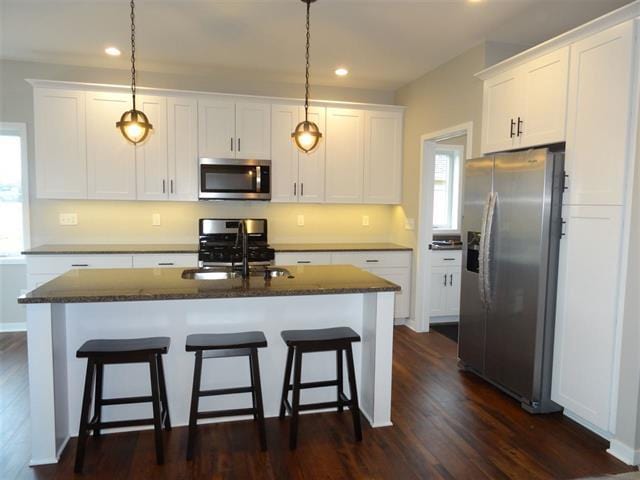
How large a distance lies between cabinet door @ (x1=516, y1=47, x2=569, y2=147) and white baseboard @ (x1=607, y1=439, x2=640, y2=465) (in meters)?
1.84

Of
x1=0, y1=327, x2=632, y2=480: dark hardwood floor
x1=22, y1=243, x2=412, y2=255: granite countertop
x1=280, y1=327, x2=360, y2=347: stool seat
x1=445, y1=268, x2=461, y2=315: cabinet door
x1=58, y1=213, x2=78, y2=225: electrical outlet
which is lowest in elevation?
x1=0, y1=327, x2=632, y2=480: dark hardwood floor

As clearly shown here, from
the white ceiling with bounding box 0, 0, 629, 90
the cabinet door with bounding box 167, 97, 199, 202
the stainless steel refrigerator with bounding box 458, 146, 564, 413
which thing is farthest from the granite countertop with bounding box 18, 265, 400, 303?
the white ceiling with bounding box 0, 0, 629, 90

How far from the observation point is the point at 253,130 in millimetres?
4633

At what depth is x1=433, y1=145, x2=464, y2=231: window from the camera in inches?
225

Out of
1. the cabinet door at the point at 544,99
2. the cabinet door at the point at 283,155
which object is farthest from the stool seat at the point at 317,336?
the cabinet door at the point at 283,155

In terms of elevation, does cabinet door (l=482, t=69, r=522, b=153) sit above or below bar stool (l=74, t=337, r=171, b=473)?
above

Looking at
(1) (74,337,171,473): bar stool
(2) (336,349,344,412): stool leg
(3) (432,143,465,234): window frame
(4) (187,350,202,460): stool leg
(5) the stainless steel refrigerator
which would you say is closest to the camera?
(1) (74,337,171,473): bar stool

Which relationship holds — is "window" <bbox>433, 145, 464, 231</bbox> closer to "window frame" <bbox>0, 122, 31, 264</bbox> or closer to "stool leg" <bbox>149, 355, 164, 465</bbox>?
"stool leg" <bbox>149, 355, 164, 465</bbox>

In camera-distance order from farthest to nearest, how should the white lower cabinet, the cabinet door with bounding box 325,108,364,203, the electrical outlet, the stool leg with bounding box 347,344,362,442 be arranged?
the white lower cabinet → the cabinet door with bounding box 325,108,364,203 → the electrical outlet → the stool leg with bounding box 347,344,362,442

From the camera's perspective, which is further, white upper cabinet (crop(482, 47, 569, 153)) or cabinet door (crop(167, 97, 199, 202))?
cabinet door (crop(167, 97, 199, 202))

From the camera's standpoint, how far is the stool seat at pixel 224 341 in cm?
231

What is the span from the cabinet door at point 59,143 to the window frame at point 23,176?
34cm

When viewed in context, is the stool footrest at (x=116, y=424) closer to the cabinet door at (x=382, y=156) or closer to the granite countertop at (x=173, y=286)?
the granite countertop at (x=173, y=286)

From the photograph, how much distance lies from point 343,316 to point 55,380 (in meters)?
1.67
